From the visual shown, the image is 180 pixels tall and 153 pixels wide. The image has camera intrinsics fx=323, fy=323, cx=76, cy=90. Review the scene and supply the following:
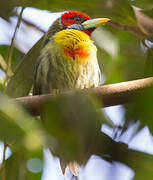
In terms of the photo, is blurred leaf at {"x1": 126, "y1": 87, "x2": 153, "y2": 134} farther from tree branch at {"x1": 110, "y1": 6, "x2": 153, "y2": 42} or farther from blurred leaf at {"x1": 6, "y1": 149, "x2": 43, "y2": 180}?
tree branch at {"x1": 110, "y1": 6, "x2": 153, "y2": 42}

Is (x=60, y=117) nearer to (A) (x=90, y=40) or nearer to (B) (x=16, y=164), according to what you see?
(B) (x=16, y=164)

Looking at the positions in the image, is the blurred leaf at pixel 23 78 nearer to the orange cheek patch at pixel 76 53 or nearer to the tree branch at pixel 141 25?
the orange cheek patch at pixel 76 53

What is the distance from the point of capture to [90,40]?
2.95m

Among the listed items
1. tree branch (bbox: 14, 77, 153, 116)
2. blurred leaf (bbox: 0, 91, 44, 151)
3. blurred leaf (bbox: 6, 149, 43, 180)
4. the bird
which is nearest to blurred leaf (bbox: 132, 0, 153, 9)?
tree branch (bbox: 14, 77, 153, 116)

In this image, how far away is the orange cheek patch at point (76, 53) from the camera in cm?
270

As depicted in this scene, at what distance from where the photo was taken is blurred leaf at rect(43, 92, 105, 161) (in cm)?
66

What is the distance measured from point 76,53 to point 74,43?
0.47ft

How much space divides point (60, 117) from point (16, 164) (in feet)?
1.45

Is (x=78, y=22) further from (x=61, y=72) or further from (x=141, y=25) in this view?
(x=141, y=25)

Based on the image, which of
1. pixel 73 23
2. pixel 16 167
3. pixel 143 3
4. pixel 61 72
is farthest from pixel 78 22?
pixel 16 167

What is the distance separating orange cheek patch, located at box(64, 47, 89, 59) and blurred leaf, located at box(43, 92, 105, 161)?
1.94 meters

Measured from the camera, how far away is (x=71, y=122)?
2.38 feet

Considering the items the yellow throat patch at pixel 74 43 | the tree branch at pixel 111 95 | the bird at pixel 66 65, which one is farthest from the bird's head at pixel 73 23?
the tree branch at pixel 111 95

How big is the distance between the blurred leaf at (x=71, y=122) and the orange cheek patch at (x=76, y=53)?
1.94 m
